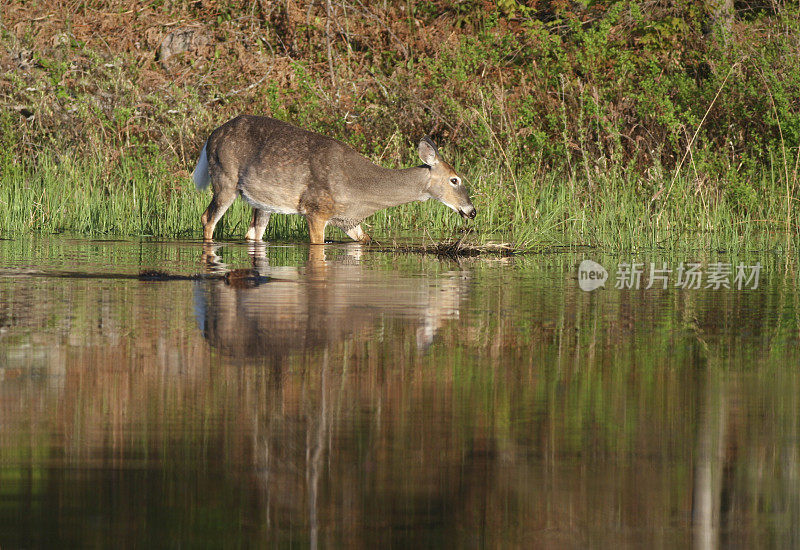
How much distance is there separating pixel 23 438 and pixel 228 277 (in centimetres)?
553

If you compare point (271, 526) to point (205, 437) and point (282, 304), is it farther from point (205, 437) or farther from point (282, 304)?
point (282, 304)

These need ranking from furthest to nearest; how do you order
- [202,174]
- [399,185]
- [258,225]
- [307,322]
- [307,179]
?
[202,174] < [399,185] < [258,225] < [307,179] < [307,322]

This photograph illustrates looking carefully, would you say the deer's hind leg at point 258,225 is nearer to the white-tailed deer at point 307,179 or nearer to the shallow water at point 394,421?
the white-tailed deer at point 307,179

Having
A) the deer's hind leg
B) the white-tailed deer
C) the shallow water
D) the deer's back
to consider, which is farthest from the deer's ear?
the shallow water

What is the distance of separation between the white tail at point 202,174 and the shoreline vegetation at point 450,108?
56 cm

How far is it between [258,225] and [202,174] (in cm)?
131

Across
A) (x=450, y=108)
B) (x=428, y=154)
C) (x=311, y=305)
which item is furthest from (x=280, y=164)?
(x=311, y=305)

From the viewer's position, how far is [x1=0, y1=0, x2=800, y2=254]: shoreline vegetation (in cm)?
1609

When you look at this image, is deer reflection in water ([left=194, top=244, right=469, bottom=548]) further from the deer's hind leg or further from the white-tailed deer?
the deer's hind leg

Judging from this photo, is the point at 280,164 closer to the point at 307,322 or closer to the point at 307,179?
the point at 307,179

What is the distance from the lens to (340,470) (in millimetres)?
4387

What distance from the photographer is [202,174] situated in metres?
16.5

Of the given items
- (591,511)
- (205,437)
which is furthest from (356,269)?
(591,511)

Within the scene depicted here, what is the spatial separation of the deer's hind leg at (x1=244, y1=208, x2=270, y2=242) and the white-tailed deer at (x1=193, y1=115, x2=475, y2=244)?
0.01m
